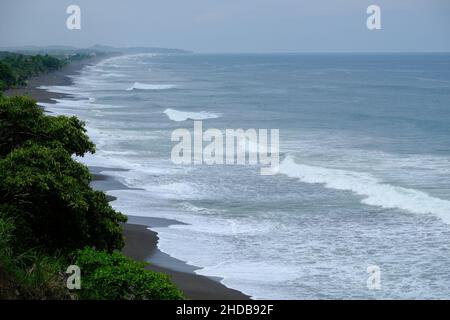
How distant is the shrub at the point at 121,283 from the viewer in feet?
40.1

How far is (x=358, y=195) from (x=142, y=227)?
1070 centimetres

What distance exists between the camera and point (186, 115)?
62.2 m

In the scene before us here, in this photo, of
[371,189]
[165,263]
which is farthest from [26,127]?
[371,189]

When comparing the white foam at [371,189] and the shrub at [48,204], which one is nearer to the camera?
the shrub at [48,204]

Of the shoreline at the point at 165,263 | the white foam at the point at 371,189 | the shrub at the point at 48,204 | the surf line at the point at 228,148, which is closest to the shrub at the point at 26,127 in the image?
the shrub at the point at 48,204

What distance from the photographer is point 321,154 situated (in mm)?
40969

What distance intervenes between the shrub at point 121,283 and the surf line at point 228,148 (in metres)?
22.7

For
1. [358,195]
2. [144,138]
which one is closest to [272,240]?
[358,195]

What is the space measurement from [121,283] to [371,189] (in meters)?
20.0

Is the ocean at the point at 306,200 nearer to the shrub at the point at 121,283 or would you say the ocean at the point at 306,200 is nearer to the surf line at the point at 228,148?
the surf line at the point at 228,148

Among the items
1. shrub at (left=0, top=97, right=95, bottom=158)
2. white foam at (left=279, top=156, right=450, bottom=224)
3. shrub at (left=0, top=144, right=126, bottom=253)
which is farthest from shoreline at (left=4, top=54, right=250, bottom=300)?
white foam at (left=279, top=156, right=450, bottom=224)

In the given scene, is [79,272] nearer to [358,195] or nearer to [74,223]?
[74,223]

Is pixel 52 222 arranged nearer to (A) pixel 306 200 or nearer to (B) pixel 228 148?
(A) pixel 306 200

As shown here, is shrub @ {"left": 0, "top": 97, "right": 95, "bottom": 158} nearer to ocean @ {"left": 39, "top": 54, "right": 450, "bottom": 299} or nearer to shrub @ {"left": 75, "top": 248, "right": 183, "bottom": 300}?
shrub @ {"left": 75, "top": 248, "right": 183, "bottom": 300}
